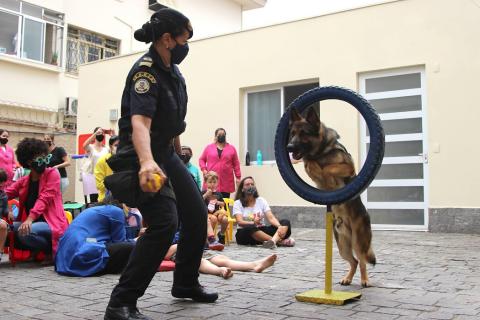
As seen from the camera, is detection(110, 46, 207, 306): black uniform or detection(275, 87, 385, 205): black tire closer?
detection(110, 46, 207, 306): black uniform

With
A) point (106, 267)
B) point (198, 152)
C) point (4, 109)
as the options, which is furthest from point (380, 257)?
point (4, 109)

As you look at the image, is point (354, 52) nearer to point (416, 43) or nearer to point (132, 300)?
point (416, 43)

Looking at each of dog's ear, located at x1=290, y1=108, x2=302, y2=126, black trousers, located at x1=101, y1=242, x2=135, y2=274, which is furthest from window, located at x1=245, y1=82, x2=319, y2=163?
dog's ear, located at x1=290, y1=108, x2=302, y2=126

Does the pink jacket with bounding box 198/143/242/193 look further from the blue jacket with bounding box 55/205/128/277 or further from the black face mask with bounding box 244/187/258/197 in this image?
the blue jacket with bounding box 55/205/128/277

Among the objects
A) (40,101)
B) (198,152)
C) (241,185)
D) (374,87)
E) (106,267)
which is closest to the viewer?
(106,267)

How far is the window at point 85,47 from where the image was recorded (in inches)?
748

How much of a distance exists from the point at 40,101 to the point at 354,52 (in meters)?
11.5

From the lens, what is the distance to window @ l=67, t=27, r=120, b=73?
19.0 meters

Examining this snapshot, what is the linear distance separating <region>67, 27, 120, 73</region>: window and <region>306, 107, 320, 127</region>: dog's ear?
54.0 feet

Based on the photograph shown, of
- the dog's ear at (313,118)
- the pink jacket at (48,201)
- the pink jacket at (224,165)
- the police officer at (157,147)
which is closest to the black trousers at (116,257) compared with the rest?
the pink jacket at (48,201)

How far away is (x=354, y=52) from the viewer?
1043 centimetres

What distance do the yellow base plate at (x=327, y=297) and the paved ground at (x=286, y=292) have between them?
2.7 inches

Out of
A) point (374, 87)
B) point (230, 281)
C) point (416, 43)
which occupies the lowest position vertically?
point (230, 281)

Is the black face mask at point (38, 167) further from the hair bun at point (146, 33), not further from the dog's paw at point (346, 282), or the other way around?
the dog's paw at point (346, 282)
